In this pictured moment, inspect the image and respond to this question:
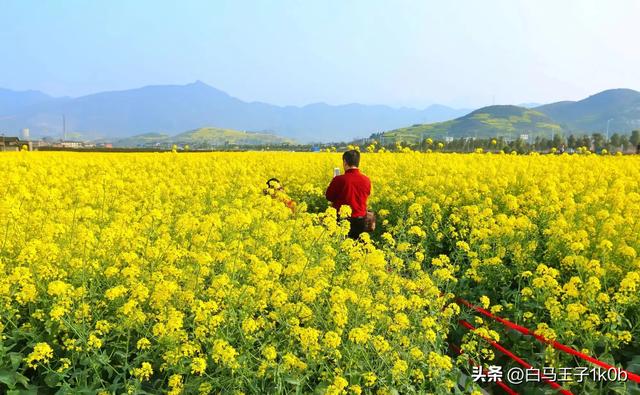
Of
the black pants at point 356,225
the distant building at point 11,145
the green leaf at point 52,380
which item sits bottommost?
the green leaf at point 52,380

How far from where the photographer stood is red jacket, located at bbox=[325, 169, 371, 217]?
6.85 metres

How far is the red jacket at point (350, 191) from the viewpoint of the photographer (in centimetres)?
685

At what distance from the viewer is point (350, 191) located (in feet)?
22.4

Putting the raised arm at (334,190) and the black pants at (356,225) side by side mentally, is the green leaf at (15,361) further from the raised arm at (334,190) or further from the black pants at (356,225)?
the black pants at (356,225)

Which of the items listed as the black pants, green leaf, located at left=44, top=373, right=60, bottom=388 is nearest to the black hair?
the black pants

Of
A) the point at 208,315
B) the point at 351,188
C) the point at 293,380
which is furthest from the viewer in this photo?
the point at 351,188

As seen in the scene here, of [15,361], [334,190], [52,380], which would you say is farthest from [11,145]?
[52,380]

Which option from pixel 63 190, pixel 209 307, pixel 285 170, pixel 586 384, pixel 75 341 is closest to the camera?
pixel 75 341

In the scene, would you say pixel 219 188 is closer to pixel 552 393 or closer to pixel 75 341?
pixel 75 341

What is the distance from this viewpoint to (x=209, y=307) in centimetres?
321

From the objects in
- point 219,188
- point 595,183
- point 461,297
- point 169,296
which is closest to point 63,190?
point 219,188

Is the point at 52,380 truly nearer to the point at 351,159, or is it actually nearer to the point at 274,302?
the point at 274,302

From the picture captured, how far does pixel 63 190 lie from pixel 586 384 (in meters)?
8.36

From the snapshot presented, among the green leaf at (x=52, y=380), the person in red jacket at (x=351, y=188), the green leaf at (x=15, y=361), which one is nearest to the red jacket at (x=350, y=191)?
the person in red jacket at (x=351, y=188)
